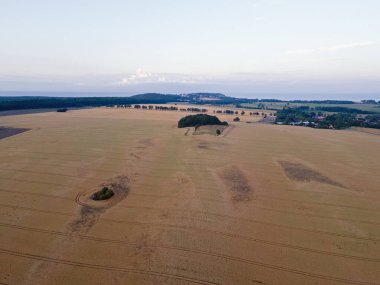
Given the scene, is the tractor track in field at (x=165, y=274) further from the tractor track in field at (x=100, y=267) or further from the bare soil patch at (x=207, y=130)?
the bare soil patch at (x=207, y=130)

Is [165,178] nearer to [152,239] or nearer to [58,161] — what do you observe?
[152,239]

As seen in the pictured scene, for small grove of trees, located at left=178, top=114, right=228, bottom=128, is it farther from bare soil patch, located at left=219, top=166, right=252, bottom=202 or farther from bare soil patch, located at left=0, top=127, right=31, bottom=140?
bare soil patch, located at left=219, top=166, right=252, bottom=202

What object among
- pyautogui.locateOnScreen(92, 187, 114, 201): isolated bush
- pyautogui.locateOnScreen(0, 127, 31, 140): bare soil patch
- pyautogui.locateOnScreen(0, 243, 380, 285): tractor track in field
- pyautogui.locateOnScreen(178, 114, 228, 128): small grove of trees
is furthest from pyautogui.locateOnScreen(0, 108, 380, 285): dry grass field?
pyautogui.locateOnScreen(178, 114, 228, 128): small grove of trees

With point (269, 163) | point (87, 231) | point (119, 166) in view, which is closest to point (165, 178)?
point (119, 166)

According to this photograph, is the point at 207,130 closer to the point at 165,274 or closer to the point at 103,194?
the point at 103,194

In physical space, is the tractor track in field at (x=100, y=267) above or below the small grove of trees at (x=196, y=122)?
below

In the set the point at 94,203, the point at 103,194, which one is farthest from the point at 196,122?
the point at 94,203

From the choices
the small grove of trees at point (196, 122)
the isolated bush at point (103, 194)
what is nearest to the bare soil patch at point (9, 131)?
the small grove of trees at point (196, 122)

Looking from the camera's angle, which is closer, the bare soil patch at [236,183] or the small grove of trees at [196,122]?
the bare soil patch at [236,183]
